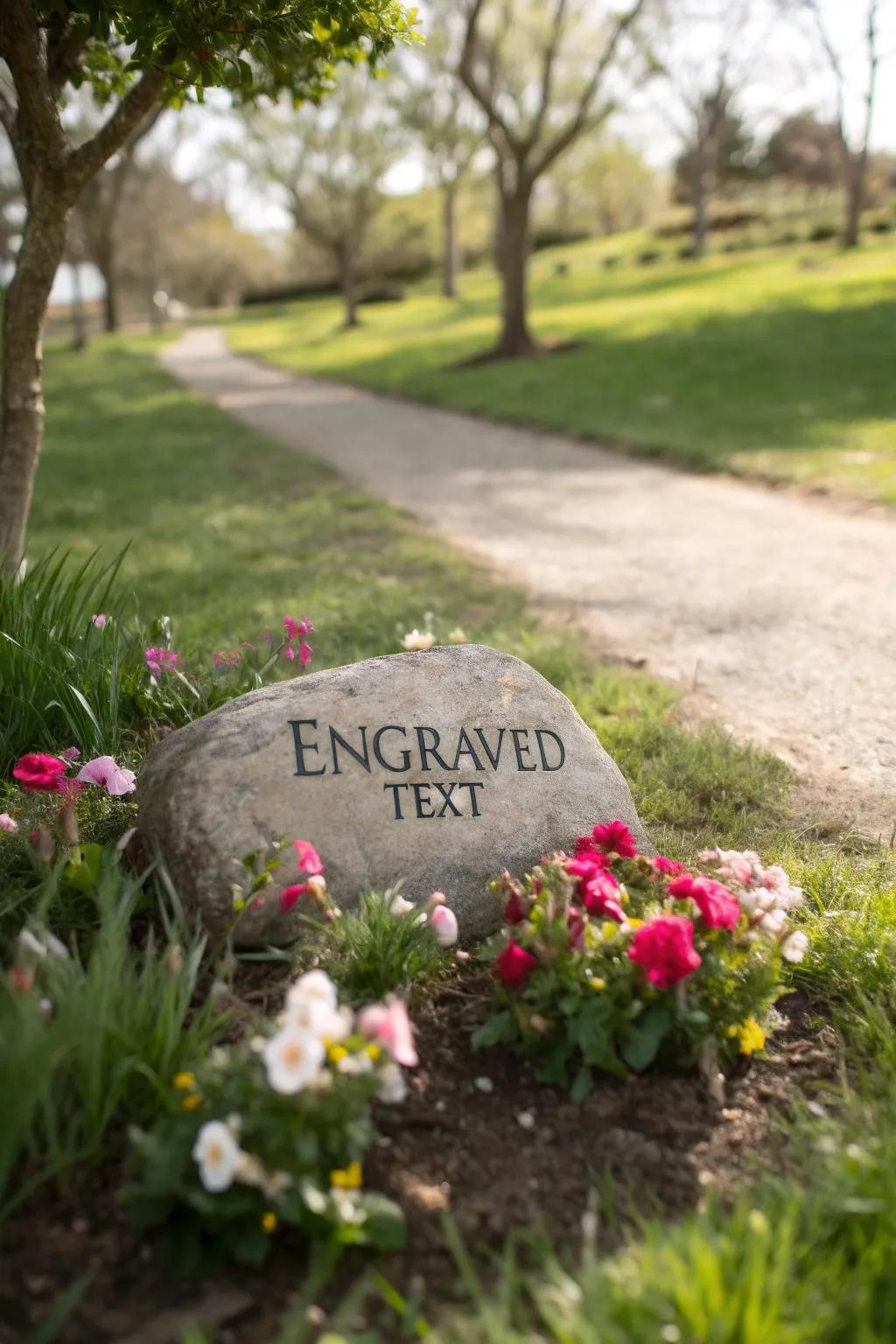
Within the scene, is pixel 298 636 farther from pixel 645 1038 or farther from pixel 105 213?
pixel 105 213

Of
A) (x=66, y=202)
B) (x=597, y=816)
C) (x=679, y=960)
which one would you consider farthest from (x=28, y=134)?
(x=679, y=960)

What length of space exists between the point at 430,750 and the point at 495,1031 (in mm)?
847

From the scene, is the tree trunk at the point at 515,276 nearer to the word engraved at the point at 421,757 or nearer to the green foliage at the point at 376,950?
the word engraved at the point at 421,757

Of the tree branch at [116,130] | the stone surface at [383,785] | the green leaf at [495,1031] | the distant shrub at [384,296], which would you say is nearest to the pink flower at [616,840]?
the stone surface at [383,785]

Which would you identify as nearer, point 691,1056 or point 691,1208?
point 691,1208

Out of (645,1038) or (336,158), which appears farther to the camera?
(336,158)

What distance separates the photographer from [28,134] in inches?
157

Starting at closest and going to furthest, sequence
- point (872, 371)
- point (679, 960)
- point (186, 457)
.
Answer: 1. point (679, 960)
2. point (186, 457)
3. point (872, 371)

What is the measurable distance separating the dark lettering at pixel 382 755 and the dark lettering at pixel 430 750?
0.04 meters

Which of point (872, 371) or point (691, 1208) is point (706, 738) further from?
point (872, 371)

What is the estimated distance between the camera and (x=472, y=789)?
2.95m

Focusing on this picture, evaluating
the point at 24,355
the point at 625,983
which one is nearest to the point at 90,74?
the point at 24,355

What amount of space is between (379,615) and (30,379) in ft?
6.60

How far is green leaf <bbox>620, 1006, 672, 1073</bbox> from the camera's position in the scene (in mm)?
2281
